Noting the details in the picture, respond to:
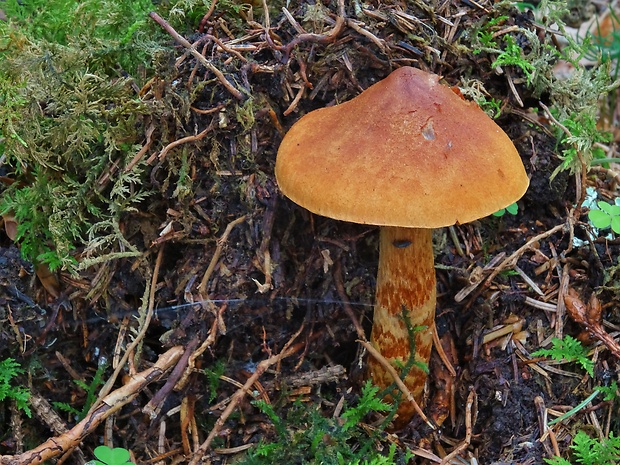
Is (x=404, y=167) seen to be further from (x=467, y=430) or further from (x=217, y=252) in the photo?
(x=467, y=430)

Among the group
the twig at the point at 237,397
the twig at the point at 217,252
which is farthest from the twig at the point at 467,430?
the twig at the point at 217,252

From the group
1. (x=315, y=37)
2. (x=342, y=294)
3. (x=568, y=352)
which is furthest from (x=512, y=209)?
(x=315, y=37)

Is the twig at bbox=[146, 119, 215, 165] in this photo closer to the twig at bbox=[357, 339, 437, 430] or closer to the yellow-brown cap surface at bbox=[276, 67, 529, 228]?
the yellow-brown cap surface at bbox=[276, 67, 529, 228]

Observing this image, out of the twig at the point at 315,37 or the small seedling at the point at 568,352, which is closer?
the twig at the point at 315,37

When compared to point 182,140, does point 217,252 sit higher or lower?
lower

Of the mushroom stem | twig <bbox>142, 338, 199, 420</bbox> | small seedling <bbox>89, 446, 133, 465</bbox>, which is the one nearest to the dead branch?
the mushroom stem

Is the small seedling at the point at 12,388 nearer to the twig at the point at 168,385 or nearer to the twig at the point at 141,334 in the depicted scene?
the twig at the point at 141,334
